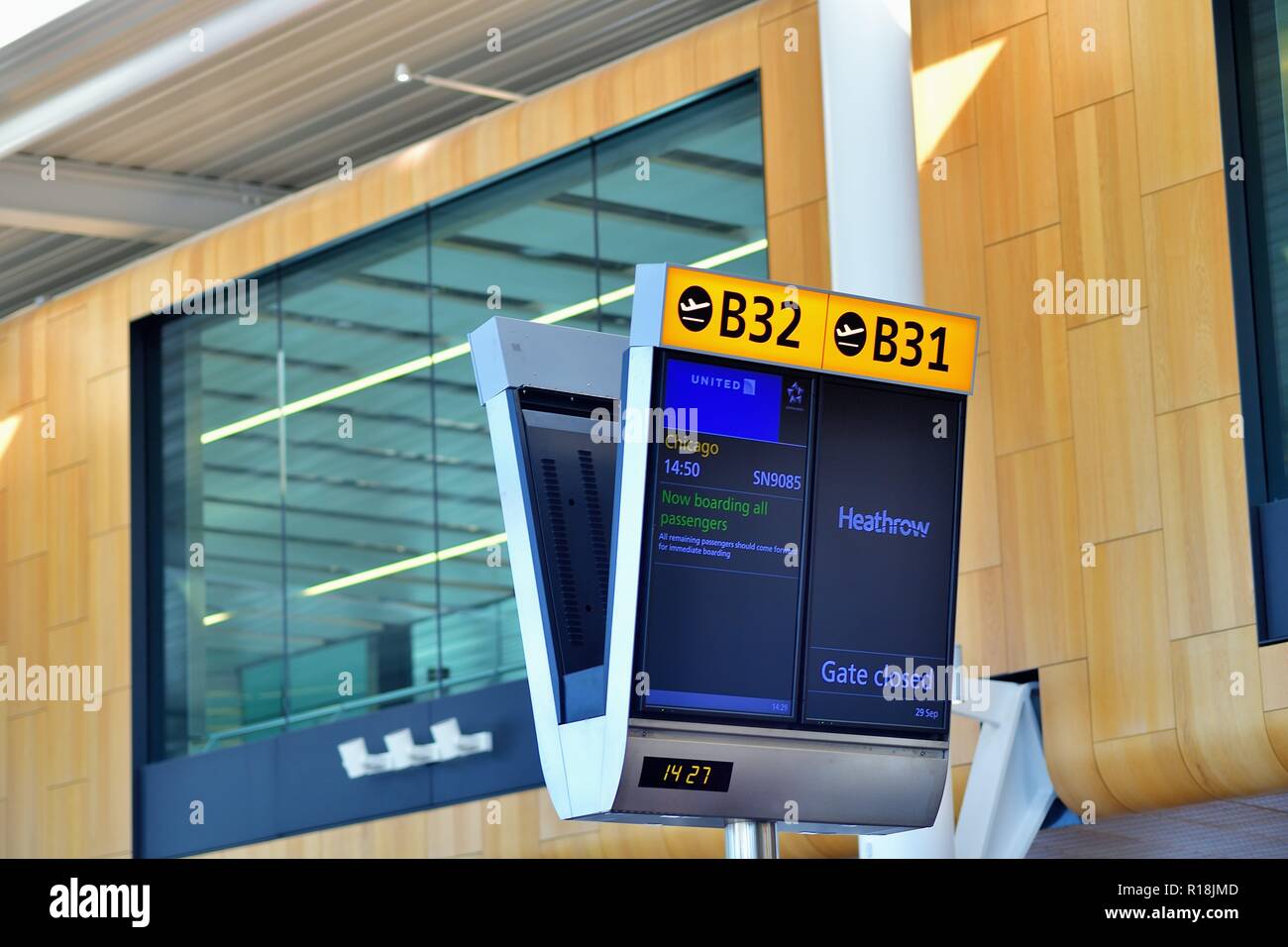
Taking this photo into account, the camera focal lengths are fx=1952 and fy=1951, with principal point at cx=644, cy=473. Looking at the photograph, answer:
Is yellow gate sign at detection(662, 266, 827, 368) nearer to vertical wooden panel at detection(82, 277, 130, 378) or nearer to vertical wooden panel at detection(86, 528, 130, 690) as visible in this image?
vertical wooden panel at detection(86, 528, 130, 690)

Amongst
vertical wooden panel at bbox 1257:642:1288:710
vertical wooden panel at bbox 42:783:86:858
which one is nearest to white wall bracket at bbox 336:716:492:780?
vertical wooden panel at bbox 42:783:86:858

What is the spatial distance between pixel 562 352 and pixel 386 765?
22.6 feet

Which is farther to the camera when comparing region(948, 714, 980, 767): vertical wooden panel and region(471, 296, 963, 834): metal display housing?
region(948, 714, 980, 767): vertical wooden panel

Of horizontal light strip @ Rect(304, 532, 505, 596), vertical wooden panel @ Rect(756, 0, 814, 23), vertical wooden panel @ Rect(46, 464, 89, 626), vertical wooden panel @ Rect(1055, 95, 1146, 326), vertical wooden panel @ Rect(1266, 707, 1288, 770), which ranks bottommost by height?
vertical wooden panel @ Rect(1266, 707, 1288, 770)

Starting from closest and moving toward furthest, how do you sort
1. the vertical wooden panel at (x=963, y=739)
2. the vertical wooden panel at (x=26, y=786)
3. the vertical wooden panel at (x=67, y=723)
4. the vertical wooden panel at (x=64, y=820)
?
the vertical wooden panel at (x=963, y=739) < the vertical wooden panel at (x=64, y=820) < the vertical wooden panel at (x=67, y=723) < the vertical wooden panel at (x=26, y=786)

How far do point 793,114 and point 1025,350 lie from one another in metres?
2.15

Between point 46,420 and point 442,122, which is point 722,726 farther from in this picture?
point 46,420

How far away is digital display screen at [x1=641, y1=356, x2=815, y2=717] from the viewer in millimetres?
5594

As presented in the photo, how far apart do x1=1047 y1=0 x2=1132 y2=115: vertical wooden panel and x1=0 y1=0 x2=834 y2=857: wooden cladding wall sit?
59.3 inches

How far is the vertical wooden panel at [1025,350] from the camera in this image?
Result: 31.6 ft

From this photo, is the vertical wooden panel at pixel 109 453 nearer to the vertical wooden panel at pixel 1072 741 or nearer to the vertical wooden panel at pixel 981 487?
the vertical wooden panel at pixel 981 487

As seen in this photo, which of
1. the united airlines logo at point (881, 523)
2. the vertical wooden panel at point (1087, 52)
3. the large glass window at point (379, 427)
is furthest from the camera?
the large glass window at point (379, 427)

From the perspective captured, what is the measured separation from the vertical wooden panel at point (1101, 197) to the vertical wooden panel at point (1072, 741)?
175cm

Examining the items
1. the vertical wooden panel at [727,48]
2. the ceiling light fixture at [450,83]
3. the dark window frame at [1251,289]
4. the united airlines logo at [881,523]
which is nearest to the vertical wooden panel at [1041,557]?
the dark window frame at [1251,289]
